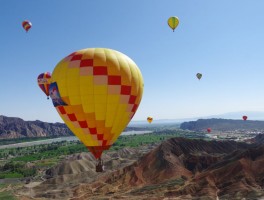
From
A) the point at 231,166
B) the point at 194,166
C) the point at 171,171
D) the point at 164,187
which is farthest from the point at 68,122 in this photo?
the point at 194,166

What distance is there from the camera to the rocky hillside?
5853 cm

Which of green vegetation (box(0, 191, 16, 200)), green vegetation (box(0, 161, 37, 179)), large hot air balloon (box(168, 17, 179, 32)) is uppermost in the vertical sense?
large hot air balloon (box(168, 17, 179, 32))

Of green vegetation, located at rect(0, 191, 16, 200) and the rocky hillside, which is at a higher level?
the rocky hillside

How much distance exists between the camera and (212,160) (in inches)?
3157

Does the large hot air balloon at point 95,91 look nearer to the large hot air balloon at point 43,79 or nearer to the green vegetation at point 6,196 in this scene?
the large hot air balloon at point 43,79

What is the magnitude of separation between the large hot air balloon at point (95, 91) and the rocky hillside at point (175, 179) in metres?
30.5

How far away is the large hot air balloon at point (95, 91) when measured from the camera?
30672 mm

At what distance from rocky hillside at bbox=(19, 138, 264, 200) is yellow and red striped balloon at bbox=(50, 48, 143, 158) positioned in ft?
100

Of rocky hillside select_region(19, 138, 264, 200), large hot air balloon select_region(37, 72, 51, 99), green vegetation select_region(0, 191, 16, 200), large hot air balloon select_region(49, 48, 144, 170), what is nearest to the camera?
large hot air balloon select_region(49, 48, 144, 170)

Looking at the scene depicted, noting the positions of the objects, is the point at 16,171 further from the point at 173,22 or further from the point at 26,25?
the point at 173,22

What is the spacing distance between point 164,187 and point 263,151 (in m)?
24.2

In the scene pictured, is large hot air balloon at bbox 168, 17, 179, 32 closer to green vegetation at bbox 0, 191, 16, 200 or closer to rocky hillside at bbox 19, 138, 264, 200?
rocky hillside at bbox 19, 138, 264, 200

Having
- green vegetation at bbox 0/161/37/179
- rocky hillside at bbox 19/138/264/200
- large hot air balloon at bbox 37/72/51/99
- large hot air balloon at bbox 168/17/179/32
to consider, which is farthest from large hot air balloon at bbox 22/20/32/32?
green vegetation at bbox 0/161/37/179

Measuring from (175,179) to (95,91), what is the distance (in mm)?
45063
